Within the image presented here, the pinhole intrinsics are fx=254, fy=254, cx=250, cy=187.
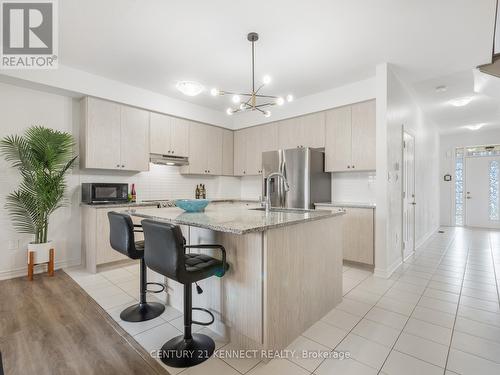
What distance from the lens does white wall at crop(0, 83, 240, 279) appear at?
10.4 ft

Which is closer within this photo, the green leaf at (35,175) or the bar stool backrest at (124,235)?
the bar stool backrest at (124,235)

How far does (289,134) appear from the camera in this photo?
184 inches

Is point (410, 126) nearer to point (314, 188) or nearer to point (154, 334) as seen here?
point (314, 188)

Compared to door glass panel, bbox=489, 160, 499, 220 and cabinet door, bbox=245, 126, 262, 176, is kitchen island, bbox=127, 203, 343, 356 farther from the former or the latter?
door glass panel, bbox=489, 160, 499, 220

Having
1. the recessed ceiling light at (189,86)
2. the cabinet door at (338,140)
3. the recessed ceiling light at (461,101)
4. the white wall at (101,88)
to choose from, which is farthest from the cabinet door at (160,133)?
the recessed ceiling light at (461,101)

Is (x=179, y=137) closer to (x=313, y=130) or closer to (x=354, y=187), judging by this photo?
(x=313, y=130)

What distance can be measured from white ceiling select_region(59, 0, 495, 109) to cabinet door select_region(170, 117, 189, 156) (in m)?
0.97

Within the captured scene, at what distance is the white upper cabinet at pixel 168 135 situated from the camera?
168 inches

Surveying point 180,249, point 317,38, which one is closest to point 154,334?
point 180,249

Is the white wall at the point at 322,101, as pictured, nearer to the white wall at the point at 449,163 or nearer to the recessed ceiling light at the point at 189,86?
the recessed ceiling light at the point at 189,86

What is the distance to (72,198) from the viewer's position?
3.68 metres

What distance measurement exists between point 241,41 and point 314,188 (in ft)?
7.65

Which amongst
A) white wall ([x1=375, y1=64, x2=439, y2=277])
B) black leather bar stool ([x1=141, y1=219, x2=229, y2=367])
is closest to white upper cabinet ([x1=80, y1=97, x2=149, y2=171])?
black leather bar stool ([x1=141, y1=219, x2=229, y2=367])

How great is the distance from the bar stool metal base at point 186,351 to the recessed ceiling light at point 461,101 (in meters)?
5.54
